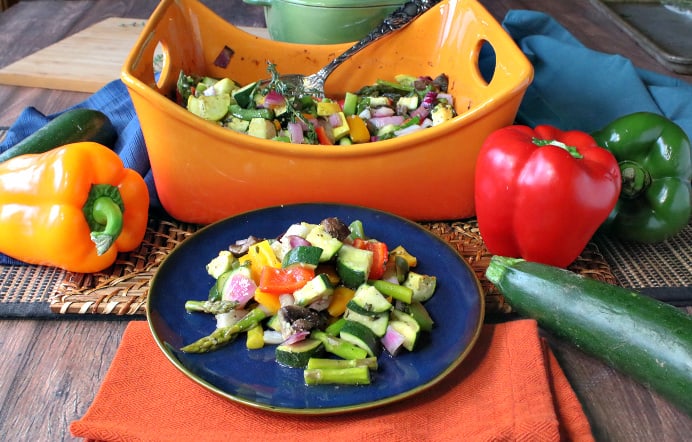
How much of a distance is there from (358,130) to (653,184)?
0.63 m

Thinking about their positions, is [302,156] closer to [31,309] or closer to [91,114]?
[31,309]

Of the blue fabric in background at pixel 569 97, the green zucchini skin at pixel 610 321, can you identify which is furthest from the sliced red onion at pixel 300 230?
the blue fabric in background at pixel 569 97

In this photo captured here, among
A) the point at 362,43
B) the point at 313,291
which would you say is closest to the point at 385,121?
the point at 362,43

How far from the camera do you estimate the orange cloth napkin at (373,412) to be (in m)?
0.91

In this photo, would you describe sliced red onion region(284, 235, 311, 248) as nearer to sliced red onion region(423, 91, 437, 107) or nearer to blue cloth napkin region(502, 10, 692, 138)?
sliced red onion region(423, 91, 437, 107)

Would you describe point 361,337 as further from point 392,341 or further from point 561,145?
point 561,145

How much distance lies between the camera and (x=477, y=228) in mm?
1423

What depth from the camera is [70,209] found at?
48.4 inches

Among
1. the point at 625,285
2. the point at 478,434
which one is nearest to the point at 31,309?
the point at 478,434

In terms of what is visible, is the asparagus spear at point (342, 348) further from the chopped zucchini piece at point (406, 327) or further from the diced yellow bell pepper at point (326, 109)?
the diced yellow bell pepper at point (326, 109)

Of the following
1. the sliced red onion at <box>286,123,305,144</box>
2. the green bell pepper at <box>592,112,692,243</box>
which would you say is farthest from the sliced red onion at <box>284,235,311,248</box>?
the green bell pepper at <box>592,112,692,243</box>

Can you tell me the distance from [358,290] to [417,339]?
120mm

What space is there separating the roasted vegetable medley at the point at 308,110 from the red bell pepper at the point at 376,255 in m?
0.33

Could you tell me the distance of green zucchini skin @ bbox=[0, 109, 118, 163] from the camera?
1468 millimetres
